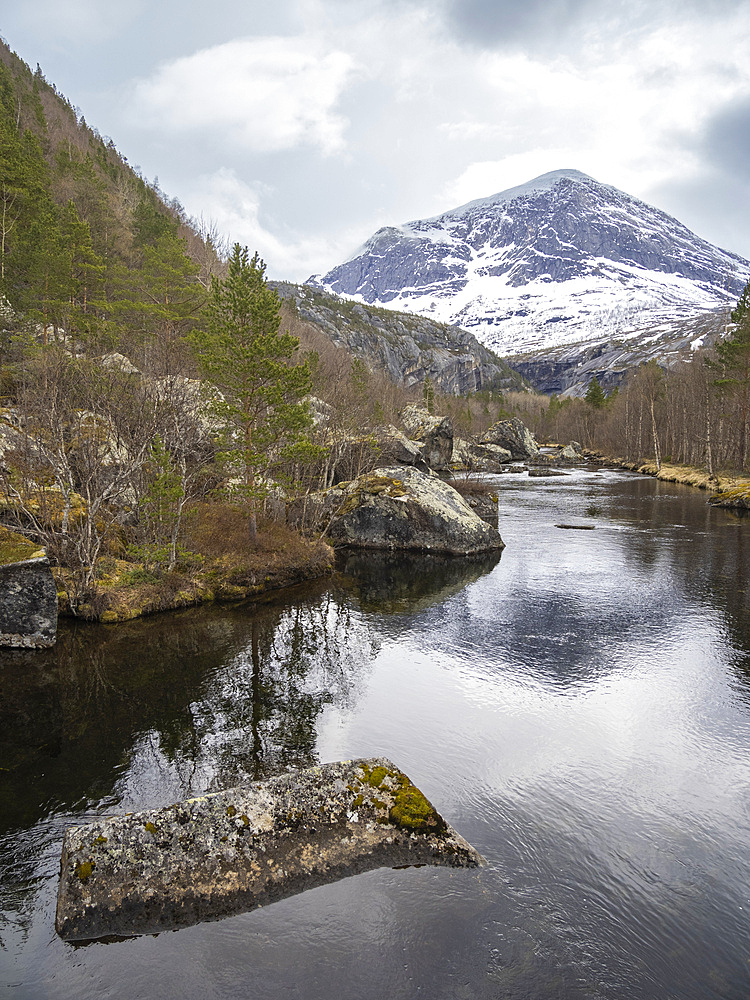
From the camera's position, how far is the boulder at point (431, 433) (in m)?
Result: 63.3

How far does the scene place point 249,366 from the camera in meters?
21.6

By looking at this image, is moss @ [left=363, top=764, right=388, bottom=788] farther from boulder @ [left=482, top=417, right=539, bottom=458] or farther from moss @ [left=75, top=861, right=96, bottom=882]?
boulder @ [left=482, top=417, right=539, bottom=458]

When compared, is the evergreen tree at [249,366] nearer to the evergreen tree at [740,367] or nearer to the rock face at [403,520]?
the rock face at [403,520]

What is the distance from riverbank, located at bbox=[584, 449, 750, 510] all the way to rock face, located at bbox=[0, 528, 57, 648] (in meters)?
44.4

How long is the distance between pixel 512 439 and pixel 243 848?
102812 mm

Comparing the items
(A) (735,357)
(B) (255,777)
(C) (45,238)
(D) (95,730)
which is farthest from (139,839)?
(A) (735,357)

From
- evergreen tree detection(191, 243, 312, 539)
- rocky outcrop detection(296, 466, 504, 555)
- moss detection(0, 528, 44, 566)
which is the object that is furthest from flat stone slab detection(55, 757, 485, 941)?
rocky outcrop detection(296, 466, 504, 555)

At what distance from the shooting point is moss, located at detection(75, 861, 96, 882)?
6.20 meters

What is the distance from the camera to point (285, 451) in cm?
2214

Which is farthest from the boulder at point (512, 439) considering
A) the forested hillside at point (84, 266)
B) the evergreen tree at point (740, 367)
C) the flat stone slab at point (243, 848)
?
the flat stone slab at point (243, 848)

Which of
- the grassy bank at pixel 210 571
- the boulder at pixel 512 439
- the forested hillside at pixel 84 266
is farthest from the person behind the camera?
the boulder at pixel 512 439

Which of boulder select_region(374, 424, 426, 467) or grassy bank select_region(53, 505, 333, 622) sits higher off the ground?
boulder select_region(374, 424, 426, 467)

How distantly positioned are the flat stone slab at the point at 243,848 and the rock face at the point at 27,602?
10.5 meters

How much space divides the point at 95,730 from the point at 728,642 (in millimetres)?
17117
